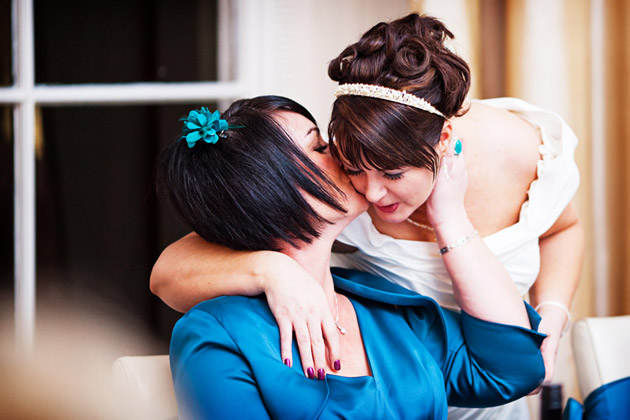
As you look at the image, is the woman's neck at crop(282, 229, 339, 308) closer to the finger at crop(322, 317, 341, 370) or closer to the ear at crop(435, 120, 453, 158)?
the finger at crop(322, 317, 341, 370)

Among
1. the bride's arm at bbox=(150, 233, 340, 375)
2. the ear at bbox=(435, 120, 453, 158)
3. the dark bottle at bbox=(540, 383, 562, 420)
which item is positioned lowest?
the dark bottle at bbox=(540, 383, 562, 420)

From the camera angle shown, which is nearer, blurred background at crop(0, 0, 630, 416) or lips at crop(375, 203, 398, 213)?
lips at crop(375, 203, 398, 213)

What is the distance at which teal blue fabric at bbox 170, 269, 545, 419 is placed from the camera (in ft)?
2.67

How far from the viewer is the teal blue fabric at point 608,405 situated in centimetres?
112

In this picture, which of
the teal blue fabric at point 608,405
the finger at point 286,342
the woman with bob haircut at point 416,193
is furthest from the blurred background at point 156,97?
the finger at point 286,342

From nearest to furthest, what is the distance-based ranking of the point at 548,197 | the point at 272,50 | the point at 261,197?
the point at 261,197 → the point at 548,197 → the point at 272,50

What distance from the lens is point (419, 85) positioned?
2.94ft

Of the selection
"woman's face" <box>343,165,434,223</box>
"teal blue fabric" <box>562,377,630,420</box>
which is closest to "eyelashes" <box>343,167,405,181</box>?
"woman's face" <box>343,165,434,223</box>

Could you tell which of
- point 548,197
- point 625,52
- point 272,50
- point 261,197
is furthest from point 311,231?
point 625,52

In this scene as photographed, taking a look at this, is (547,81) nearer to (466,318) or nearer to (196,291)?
(466,318)

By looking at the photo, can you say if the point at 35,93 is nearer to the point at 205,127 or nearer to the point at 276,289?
the point at 205,127

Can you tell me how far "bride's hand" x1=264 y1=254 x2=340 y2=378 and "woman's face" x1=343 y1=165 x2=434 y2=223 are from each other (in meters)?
0.17

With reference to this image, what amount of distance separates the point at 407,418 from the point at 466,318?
21 cm

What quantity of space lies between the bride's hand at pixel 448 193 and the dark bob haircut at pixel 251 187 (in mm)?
201
